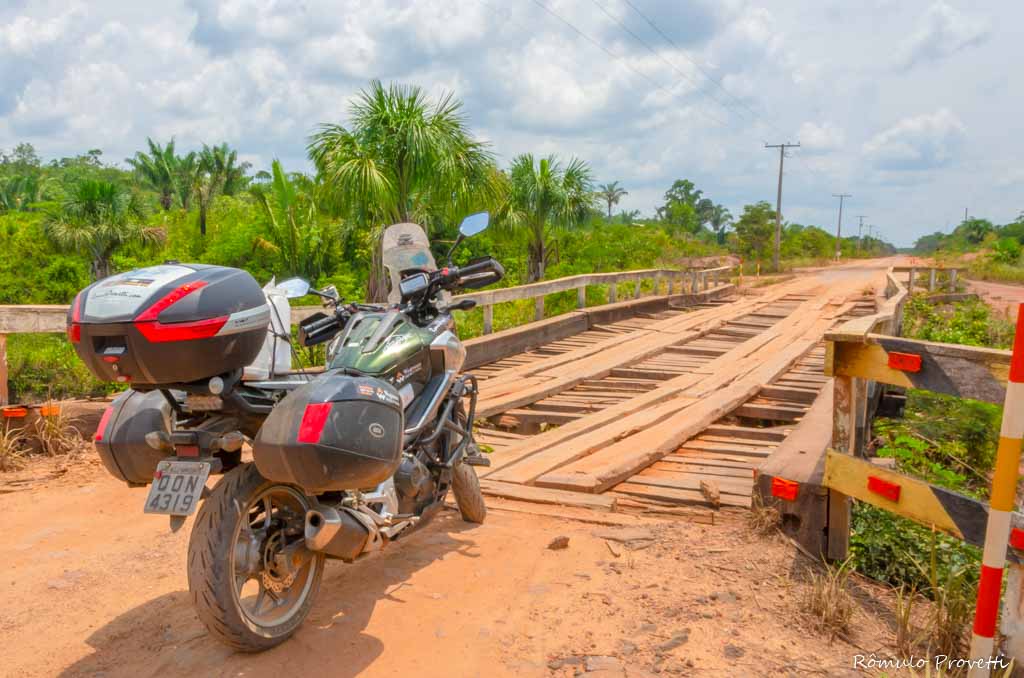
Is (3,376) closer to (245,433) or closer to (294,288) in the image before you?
(294,288)

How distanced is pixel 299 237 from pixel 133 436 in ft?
87.6

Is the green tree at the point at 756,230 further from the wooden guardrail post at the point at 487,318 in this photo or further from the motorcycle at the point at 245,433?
the motorcycle at the point at 245,433

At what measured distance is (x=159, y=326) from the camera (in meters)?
2.74

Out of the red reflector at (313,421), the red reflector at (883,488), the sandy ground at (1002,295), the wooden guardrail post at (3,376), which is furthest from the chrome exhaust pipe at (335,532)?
the sandy ground at (1002,295)

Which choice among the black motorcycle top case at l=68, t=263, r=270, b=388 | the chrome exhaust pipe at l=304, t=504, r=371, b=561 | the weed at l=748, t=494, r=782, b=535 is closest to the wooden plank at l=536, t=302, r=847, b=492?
the weed at l=748, t=494, r=782, b=535

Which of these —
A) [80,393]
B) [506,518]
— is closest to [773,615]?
[506,518]

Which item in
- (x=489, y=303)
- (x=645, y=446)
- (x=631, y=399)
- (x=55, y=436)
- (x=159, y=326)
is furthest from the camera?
(x=489, y=303)

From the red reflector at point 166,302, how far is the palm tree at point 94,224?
28.2 meters

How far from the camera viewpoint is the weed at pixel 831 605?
134 inches

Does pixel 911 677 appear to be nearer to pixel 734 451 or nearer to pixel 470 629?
pixel 470 629

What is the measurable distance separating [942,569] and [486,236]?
2492cm

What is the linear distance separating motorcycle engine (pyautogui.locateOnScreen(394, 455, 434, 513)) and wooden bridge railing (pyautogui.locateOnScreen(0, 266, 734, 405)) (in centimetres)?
124

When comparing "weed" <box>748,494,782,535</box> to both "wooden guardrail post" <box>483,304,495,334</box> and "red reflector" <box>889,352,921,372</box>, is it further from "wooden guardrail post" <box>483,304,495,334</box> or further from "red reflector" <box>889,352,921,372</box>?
"wooden guardrail post" <box>483,304,495,334</box>

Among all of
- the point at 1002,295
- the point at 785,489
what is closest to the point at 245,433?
the point at 785,489
